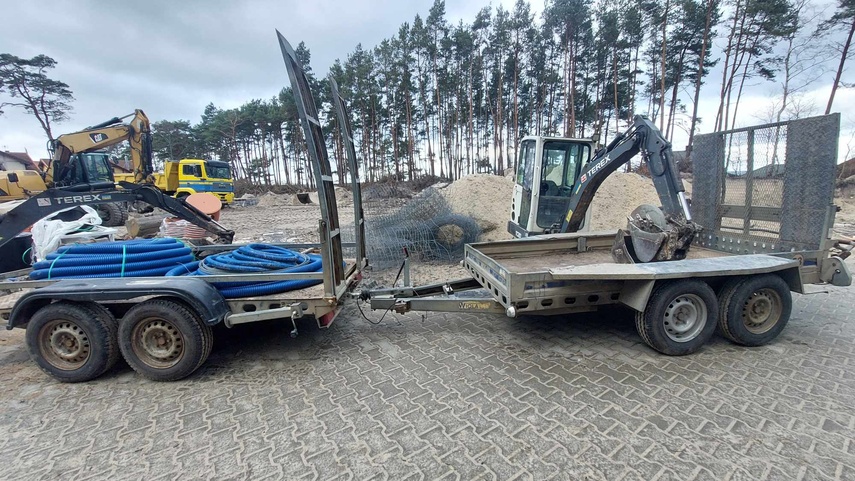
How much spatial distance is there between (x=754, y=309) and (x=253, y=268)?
5.04 metres

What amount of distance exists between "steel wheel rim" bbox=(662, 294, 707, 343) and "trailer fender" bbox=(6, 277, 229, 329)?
4.11 m

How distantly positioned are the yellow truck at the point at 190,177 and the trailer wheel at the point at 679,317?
21.7 m

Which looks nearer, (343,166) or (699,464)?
(699,464)

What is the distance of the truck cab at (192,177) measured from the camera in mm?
20453

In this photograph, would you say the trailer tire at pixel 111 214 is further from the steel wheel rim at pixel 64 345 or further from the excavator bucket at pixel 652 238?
the excavator bucket at pixel 652 238

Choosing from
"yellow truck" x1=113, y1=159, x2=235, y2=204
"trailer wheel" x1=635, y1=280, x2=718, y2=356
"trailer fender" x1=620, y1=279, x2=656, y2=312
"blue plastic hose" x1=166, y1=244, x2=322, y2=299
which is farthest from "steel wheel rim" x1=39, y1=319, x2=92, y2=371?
"yellow truck" x1=113, y1=159, x2=235, y2=204

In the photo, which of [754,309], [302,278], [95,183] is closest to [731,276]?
[754,309]

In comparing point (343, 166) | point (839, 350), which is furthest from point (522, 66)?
point (839, 350)

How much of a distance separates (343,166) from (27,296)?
32.6 m

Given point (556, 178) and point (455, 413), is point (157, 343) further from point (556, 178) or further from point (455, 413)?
point (556, 178)

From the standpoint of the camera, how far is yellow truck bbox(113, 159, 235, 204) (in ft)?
67.1

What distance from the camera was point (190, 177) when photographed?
2048 cm

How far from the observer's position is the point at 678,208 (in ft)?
15.1

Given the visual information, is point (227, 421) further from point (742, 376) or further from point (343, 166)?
point (343, 166)
